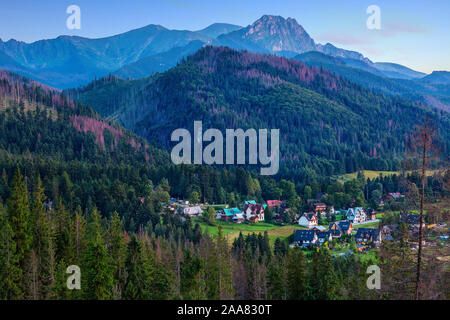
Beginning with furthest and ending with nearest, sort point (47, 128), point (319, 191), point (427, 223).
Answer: point (47, 128) < point (319, 191) < point (427, 223)

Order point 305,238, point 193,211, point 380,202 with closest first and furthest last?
point 305,238 < point 193,211 < point 380,202

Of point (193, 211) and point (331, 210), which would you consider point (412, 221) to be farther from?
point (331, 210)

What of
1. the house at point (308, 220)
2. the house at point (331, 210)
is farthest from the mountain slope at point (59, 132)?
the house at point (308, 220)

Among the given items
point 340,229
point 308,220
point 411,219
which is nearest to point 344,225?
point 340,229

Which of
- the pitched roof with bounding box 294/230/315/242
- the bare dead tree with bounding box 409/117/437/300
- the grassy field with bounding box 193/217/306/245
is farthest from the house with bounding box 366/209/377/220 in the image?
the bare dead tree with bounding box 409/117/437/300

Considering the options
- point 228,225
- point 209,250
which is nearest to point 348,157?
point 228,225

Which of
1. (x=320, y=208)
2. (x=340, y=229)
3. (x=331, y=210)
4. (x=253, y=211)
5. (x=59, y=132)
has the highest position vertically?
Answer: (x=59, y=132)
